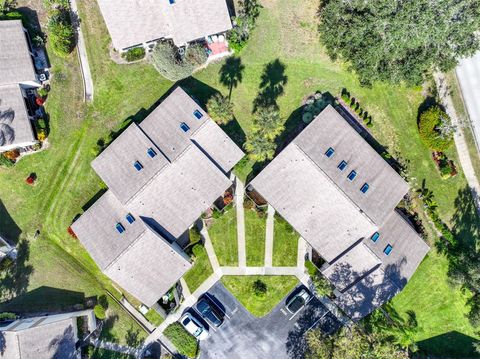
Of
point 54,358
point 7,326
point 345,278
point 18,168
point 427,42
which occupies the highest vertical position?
point 18,168

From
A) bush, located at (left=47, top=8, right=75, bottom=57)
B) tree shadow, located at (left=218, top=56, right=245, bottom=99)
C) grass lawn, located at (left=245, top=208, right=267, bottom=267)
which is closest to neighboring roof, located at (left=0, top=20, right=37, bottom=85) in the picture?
bush, located at (left=47, top=8, right=75, bottom=57)

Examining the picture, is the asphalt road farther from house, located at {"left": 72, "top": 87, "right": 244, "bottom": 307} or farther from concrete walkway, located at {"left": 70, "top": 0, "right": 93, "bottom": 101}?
concrete walkway, located at {"left": 70, "top": 0, "right": 93, "bottom": 101}

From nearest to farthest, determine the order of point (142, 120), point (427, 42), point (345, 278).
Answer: point (427, 42), point (345, 278), point (142, 120)

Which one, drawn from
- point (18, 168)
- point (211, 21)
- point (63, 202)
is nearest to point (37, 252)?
point (63, 202)

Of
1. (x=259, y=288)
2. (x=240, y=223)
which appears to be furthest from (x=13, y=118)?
(x=259, y=288)

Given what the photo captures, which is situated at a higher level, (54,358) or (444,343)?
(54,358)

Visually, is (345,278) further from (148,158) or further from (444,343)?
(148,158)

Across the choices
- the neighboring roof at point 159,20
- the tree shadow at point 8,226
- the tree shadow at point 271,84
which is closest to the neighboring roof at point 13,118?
the tree shadow at point 8,226

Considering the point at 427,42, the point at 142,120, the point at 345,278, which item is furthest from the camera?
the point at 142,120
